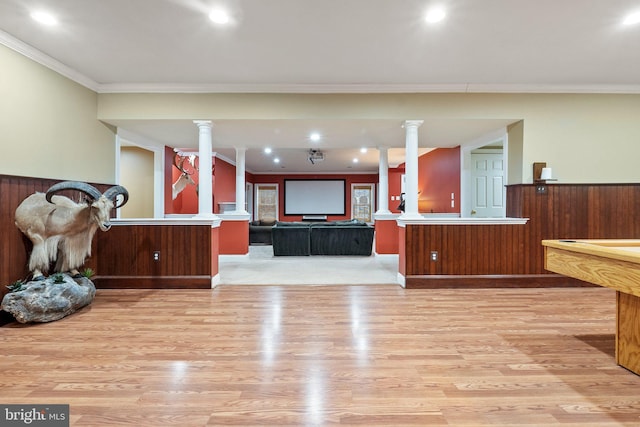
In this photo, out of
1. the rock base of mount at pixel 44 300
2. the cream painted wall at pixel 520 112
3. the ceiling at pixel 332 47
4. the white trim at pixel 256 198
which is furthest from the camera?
the white trim at pixel 256 198

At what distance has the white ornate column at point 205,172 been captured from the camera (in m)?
4.11

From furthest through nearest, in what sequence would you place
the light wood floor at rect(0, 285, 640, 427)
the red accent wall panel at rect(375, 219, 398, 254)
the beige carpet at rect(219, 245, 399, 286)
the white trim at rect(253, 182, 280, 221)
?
1. the white trim at rect(253, 182, 280, 221)
2. the red accent wall panel at rect(375, 219, 398, 254)
3. the beige carpet at rect(219, 245, 399, 286)
4. the light wood floor at rect(0, 285, 640, 427)

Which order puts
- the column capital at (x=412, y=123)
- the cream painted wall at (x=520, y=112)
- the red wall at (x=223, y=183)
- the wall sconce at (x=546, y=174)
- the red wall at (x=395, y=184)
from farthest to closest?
the red wall at (x=395, y=184) < the red wall at (x=223, y=183) < the column capital at (x=412, y=123) < the cream painted wall at (x=520, y=112) < the wall sconce at (x=546, y=174)

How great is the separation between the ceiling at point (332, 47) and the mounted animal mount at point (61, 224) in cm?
142

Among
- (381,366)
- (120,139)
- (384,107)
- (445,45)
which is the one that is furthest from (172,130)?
(381,366)

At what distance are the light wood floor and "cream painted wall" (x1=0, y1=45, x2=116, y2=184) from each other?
162 centimetres

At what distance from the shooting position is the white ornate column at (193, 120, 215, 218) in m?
4.11

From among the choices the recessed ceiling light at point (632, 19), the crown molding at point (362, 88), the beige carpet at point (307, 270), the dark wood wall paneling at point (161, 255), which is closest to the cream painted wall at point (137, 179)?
the beige carpet at point (307, 270)

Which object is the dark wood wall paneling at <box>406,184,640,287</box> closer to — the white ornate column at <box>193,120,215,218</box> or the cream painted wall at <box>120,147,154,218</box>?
the white ornate column at <box>193,120,215,218</box>

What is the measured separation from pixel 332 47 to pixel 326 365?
2808mm

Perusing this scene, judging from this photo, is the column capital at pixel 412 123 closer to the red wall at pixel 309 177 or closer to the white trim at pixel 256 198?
the red wall at pixel 309 177

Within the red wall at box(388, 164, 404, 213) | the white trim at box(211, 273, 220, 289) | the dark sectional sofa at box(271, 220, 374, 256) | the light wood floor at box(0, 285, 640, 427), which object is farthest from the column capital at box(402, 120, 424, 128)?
the red wall at box(388, 164, 404, 213)

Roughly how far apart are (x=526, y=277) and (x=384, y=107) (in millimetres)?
2914

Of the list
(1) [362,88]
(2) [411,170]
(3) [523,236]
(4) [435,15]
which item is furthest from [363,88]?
(3) [523,236]
